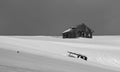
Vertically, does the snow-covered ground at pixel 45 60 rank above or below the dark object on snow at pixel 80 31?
below

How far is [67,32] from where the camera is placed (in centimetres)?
5553

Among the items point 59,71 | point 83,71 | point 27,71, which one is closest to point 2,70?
point 27,71

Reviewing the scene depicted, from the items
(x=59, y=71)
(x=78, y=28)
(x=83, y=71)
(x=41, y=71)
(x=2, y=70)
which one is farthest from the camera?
(x=78, y=28)

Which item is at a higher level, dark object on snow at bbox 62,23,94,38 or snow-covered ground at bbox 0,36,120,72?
dark object on snow at bbox 62,23,94,38

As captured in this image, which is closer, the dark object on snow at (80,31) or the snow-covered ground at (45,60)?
the snow-covered ground at (45,60)

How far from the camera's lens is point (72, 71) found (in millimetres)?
6566

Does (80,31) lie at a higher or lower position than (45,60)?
higher

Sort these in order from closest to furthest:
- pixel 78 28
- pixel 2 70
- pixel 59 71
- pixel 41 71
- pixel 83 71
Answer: pixel 2 70
pixel 41 71
pixel 59 71
pixel 83 71
pixel 78 28

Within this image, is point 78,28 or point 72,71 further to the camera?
point 78,28

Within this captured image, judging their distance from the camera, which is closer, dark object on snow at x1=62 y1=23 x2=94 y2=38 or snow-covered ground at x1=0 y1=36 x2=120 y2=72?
snow-covered ground at x1=0 y1=36 x2=120 y2=72

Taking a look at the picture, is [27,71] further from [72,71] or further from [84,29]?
[84,29]

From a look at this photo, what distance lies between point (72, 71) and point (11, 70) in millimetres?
2072

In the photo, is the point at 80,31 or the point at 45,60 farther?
the point at 80,31

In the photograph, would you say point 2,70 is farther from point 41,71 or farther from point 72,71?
point 72,71
